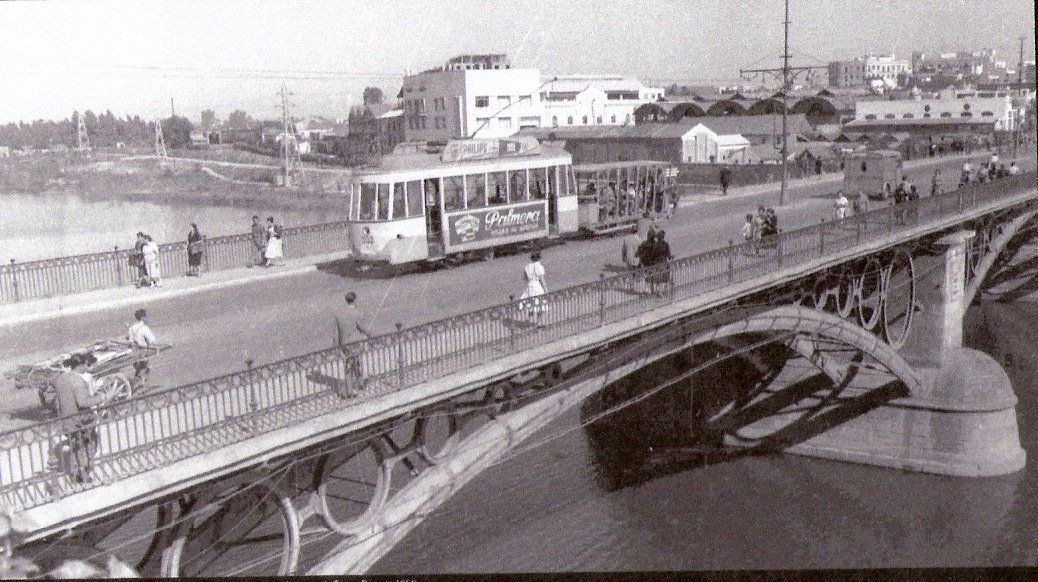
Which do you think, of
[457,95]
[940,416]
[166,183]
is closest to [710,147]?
[457,95]

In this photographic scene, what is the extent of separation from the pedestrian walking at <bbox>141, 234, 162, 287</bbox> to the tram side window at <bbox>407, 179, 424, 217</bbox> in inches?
165

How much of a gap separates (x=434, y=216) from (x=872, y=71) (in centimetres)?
7607

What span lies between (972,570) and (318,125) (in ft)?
295

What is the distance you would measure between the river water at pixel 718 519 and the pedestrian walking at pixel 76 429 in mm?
9520

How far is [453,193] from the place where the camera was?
17.9 meters

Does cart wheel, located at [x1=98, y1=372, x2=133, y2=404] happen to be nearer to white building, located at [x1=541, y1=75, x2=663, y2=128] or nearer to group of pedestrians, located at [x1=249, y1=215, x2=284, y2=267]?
group of pedestrians, located at [x1=249, y1=215, x2=284, y2=267]

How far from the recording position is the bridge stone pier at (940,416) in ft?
71.1

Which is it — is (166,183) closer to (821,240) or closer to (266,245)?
(266,245)

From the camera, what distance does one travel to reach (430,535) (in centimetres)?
1811

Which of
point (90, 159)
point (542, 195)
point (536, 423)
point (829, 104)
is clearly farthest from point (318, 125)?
point (536, 423)

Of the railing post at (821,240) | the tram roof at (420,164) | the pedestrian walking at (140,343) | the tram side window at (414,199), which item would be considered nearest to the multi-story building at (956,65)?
the railing post at (821,240)

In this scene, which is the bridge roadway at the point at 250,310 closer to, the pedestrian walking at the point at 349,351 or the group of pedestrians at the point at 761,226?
the group of pedestrians at the point at 761,226

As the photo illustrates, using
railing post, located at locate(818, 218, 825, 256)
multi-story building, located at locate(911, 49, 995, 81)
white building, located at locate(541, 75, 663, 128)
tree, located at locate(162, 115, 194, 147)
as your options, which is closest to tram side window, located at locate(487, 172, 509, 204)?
railing post, located at locate(818, 218, 825, 256)

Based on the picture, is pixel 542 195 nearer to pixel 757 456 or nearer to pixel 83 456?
pixel 757 456
